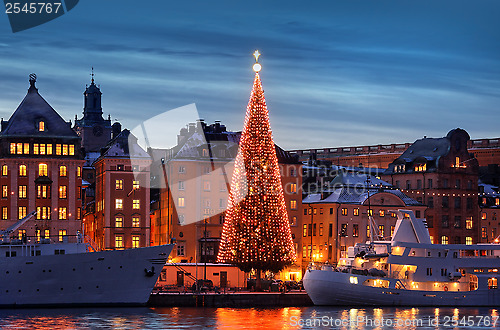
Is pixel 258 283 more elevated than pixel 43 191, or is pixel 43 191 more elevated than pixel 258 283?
pixel 43 191

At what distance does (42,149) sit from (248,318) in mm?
39841

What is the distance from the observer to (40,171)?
122m

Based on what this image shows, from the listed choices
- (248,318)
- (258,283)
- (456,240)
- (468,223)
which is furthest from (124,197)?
(468,223)

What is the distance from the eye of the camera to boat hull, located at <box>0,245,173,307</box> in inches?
3915

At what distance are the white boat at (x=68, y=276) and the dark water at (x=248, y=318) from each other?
210 centimetres

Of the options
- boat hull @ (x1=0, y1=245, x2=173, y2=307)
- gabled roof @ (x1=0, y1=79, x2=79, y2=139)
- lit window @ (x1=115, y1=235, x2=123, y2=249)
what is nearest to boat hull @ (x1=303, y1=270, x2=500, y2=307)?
boat hull @ (x1=0, y1=245, x2=173, y2=307)

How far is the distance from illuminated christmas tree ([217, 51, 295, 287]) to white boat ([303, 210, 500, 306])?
442cm

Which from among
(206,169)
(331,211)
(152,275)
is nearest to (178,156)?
(206,169)

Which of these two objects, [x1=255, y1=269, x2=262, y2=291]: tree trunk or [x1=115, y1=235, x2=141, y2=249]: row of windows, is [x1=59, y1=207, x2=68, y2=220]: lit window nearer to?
[x1=115, y1=235, x2=141, y2=249]: row of windows

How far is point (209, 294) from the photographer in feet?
337

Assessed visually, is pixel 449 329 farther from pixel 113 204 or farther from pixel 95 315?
pixel 113 204

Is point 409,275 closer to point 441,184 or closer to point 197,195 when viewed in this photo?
point 197,195

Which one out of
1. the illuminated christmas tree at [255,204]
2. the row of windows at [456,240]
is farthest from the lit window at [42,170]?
the row of windows at [456,240]

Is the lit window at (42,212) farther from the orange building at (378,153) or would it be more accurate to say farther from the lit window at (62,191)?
the orange building at (378,153)
